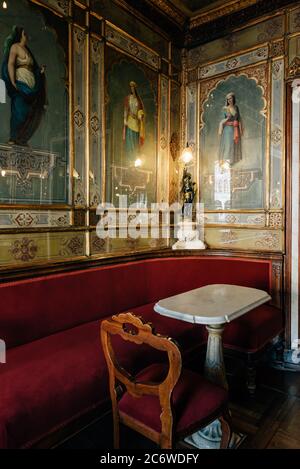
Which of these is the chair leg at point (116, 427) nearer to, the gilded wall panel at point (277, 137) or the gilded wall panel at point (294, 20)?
the gilded wall panel at point (277, 137)

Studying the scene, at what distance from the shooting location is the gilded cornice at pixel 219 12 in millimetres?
4035

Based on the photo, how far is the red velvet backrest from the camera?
2.68m

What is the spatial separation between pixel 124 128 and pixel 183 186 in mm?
1186

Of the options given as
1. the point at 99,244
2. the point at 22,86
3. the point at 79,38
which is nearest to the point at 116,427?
the point at 99,244

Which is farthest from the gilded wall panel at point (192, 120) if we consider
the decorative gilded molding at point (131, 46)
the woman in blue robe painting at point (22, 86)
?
the woman in blue robe painting at point (22, 86)

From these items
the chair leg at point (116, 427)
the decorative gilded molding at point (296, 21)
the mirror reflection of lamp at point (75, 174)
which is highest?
the decorative gilded molding at point (296, 21)

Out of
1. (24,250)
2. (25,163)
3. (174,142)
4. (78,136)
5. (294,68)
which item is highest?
(294,68)

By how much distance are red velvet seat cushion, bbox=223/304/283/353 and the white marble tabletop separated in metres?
0.49

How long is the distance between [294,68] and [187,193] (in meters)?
1.87

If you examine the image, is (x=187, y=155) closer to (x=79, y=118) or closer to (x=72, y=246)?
(x=79, y=118)

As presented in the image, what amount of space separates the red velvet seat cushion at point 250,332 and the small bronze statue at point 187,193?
170 cm

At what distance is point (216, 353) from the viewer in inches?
95.2

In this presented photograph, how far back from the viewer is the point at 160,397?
1.68 m

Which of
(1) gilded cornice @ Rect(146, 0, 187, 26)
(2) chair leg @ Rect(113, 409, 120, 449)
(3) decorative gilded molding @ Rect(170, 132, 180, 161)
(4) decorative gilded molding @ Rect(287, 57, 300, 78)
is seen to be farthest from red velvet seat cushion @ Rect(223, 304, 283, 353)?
(1) gilded cornice @ Rect(146, 0, 187, 26)
